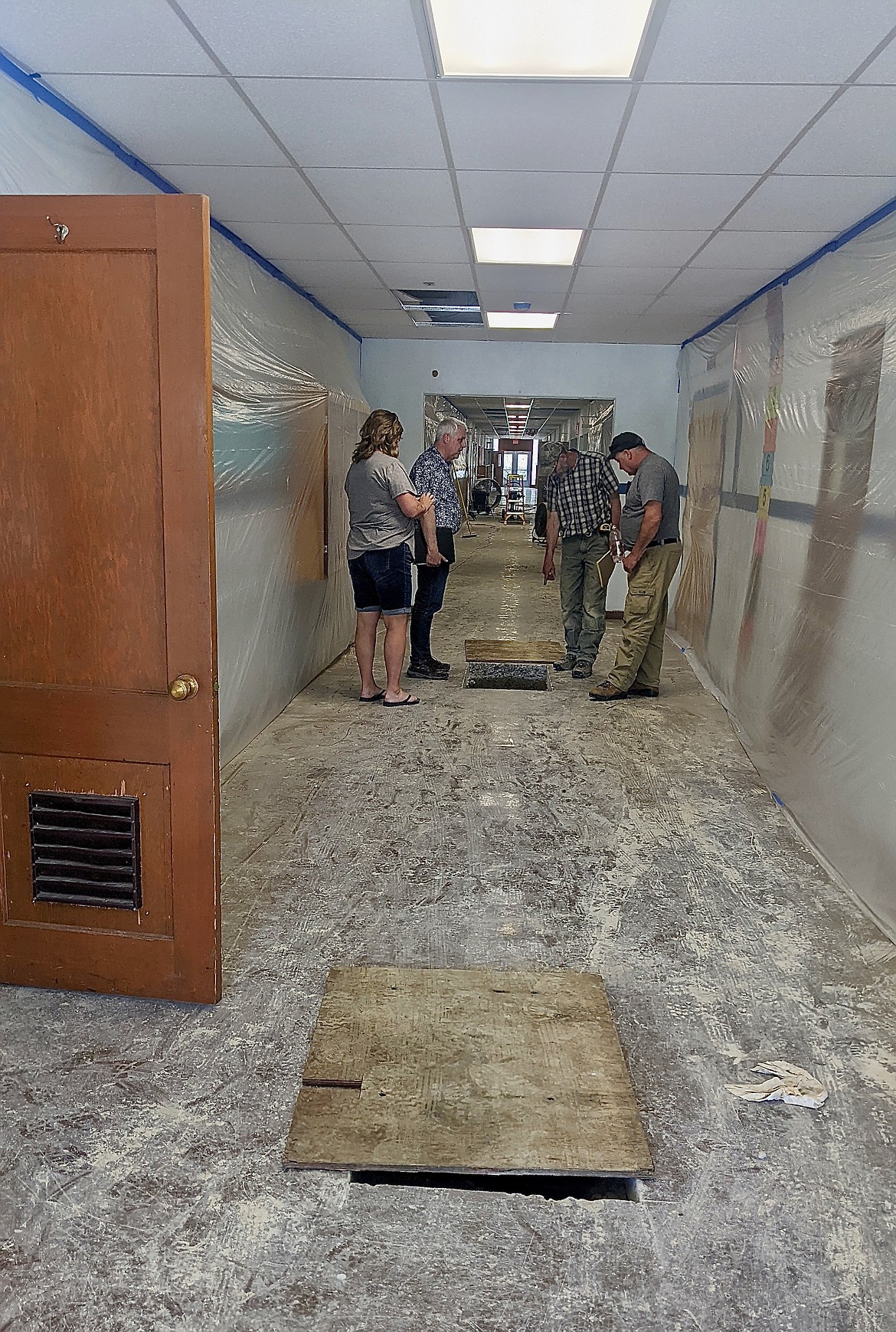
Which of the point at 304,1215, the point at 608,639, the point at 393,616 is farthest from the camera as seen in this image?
the point at 608,639

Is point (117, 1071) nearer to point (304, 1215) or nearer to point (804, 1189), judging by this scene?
point (304, 1215)

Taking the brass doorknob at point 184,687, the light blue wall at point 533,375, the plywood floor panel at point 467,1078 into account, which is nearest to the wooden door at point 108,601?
the brass doorknob at point 184,687

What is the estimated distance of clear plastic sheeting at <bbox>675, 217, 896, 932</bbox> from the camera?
9.79 feet

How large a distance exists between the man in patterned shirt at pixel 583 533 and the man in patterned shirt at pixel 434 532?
0.62 m

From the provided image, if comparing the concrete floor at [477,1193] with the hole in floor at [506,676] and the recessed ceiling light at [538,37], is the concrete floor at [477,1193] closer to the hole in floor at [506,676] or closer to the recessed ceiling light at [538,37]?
the hole in floor at [506,676]

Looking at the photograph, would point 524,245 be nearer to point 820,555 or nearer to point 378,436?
point 378,436

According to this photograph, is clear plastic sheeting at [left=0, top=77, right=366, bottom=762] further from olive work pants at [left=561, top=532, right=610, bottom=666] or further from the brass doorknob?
olive work pants at [left=561, top=532, right=610, bottom=666]

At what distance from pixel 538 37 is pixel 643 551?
307 centimetres

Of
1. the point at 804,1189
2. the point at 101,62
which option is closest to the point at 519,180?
the point at 101,62

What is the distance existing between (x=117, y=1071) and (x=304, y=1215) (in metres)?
0.57

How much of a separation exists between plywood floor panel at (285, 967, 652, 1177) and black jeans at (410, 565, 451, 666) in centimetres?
332

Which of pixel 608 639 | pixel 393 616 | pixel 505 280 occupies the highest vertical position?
pixel 505 280

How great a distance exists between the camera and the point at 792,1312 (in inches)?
57.9

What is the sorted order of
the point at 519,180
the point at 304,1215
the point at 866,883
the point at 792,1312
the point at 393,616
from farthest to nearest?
the point at 393,616
the point at 519,180
the point at 866,883
the point at 304,1215
the point at 792,1312
